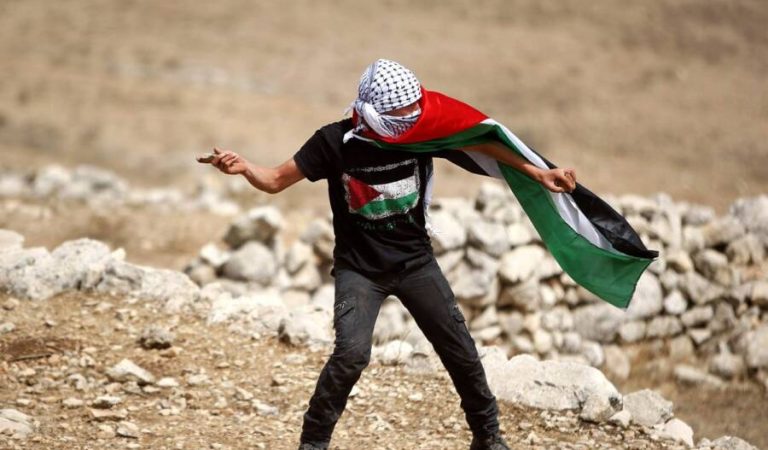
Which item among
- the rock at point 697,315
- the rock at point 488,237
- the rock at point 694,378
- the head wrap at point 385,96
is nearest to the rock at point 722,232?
the rock at point 697,315

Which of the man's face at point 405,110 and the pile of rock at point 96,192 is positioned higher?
the pile of rock at point 96,192

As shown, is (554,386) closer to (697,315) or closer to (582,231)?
(582,231)

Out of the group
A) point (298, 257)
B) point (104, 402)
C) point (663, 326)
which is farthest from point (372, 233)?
point (663, 326)

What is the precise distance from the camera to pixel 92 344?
6.20 m

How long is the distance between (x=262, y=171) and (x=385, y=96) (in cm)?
69

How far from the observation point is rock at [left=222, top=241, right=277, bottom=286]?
903cm

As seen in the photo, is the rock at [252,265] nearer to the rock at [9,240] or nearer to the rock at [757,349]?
the rock at [9,240]

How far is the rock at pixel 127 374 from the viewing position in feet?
18.8

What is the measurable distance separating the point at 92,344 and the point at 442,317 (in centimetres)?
281

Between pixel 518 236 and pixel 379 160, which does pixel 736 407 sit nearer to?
pixel 518 236

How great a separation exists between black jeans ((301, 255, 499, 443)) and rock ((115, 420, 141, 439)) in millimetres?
1162

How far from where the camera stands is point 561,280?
29.5 feet

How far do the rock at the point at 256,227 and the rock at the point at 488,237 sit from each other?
1988 millimetres

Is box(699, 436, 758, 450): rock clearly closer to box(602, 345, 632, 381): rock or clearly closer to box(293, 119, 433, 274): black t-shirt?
box(293, 119, 433, 274): black t-shirt
